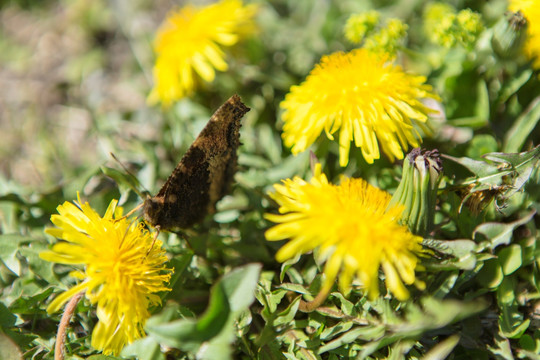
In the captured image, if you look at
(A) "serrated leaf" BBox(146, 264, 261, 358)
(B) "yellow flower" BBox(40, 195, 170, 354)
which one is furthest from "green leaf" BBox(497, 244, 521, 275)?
(B) "yellow flower" BBox(40, 195, 170, 354)

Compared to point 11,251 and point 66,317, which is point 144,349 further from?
point 11,251

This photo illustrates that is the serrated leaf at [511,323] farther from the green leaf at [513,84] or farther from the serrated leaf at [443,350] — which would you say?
the green leaf at [513,84]

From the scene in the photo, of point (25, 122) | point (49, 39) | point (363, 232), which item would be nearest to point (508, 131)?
point (363, 232)

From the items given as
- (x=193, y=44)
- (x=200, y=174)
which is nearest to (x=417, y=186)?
(x=200, y=174)

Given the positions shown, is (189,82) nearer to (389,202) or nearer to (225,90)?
(225,90)

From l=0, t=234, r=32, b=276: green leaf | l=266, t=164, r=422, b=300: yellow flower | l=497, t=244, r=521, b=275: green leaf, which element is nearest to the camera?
l=266, t=164, r=422, b=300: yellow flower

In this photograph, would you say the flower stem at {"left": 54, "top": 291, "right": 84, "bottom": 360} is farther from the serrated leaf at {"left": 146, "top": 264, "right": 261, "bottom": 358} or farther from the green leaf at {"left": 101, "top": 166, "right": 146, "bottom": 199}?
the green leaf at {"left": 101, "top": 166, "right": 146, "bottom": 199}

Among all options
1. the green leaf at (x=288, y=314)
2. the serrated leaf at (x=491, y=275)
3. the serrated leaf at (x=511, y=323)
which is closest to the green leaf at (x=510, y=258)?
the serrated leaf at (x=491, y=275)

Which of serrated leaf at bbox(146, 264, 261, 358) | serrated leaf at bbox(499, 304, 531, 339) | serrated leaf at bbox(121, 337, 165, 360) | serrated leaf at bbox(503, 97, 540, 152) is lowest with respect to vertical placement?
serrated leaf at bbox(499, 304, 531, 339)
